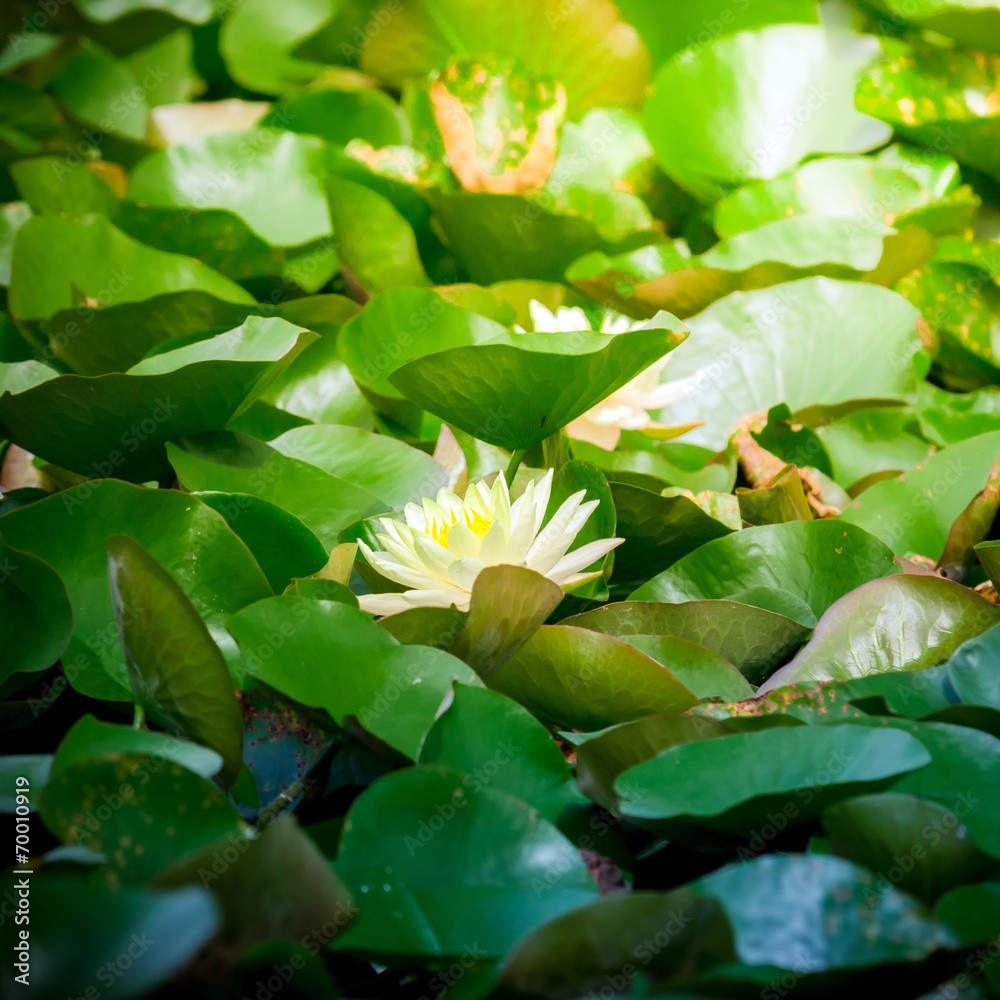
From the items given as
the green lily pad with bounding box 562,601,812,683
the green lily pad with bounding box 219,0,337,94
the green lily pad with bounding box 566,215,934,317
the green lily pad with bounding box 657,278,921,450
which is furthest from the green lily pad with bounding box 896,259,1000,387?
the green lily pad with bounding box 219,0,337,94

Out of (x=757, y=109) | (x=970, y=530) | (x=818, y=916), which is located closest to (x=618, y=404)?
(x=970, y=530)

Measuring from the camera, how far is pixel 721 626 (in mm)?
491

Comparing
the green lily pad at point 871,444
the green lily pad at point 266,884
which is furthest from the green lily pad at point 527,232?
the green lily pad at point 266,884

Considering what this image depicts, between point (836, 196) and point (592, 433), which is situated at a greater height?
point (836, 196)

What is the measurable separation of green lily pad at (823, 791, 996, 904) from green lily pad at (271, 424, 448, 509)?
373 mm

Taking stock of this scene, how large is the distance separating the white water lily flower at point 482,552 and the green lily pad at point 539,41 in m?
0.96

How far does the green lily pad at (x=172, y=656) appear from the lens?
377 mm

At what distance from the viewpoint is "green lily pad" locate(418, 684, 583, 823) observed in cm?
39

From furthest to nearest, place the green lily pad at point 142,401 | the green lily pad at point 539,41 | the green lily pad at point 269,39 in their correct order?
1. the green lily pad at point 269,39
2. the green lily pad at point 539,41
3. the green lily pad at point 142,401

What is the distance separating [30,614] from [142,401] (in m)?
0.15

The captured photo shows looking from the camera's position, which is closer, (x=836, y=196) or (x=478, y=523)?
(x=478, y=523)

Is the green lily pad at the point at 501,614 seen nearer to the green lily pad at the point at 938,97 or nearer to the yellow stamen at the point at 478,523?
the yellow stamen at the point at 478,523

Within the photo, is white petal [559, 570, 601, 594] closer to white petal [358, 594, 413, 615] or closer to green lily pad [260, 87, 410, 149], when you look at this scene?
white petal [358, 594, 413, 615]

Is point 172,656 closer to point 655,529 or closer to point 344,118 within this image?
point 655,529
